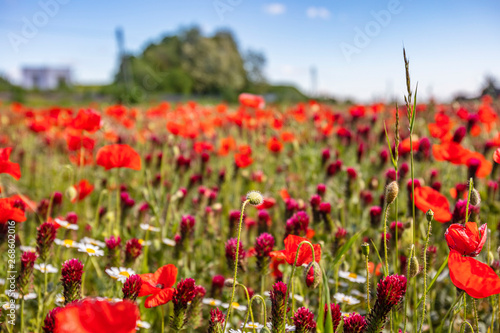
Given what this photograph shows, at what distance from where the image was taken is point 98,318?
0.61m

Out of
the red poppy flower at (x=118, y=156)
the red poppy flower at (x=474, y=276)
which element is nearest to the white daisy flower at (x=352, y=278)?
the red poppy flower at (x=474, y=276)

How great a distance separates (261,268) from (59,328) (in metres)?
1.05

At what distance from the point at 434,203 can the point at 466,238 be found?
0.57m

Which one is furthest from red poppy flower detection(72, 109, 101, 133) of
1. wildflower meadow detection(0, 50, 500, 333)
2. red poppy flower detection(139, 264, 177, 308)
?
red poppy flower detection(139, 264, 177, 308)

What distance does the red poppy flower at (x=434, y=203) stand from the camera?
5.03 feet

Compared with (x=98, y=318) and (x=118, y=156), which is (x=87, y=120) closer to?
(x=118, y=156)

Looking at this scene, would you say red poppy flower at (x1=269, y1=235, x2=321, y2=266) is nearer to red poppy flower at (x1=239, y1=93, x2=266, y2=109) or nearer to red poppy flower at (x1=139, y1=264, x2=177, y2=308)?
red poppy flower at (x1=139, y1=264, x2=177, y2=308)

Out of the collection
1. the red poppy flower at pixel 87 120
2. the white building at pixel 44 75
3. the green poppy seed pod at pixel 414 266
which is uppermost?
the white building at pixel 44 75

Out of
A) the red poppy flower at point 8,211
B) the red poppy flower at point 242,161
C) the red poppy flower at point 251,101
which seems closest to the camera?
the red poppy flower at point 8,211

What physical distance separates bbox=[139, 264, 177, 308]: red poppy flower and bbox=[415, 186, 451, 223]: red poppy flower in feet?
3.07

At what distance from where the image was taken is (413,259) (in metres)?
1.23

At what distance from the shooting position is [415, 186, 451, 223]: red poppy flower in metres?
1.53

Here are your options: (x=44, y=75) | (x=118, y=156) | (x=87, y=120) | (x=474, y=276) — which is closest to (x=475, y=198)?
(x=474, y=276)

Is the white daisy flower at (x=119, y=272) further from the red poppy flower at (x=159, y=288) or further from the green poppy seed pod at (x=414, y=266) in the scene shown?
the green poppy seed pod at (x=414, y=266)
